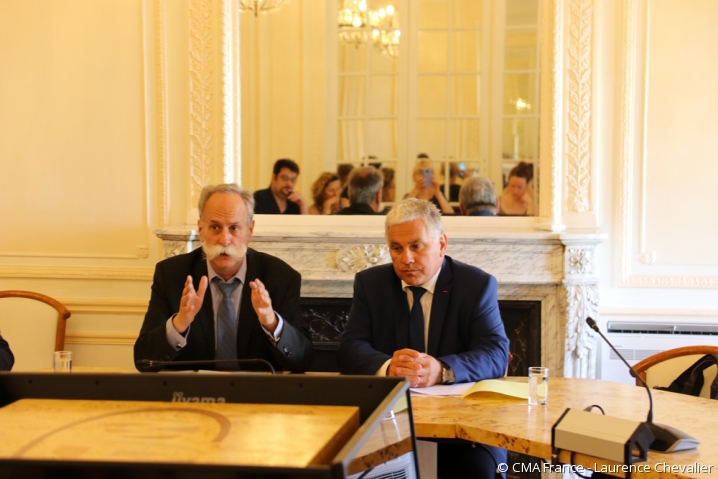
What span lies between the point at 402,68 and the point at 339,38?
0.44m

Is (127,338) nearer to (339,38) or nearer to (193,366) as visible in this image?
(193,366)

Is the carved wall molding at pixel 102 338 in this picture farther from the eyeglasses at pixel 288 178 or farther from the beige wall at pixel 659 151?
the beige wall at pixel 659 151

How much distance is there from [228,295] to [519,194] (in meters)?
2.15

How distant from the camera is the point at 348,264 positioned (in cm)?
381

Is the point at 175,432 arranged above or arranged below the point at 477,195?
below

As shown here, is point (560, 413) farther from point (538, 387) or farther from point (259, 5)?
point (259, 5)

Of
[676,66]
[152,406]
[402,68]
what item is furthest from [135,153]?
[152,406]

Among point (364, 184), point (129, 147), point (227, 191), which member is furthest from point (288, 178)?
point (227, 191)

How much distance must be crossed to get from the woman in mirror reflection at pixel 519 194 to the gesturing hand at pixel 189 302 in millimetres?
2331

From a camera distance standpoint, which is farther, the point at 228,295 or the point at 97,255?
the point at 97,255

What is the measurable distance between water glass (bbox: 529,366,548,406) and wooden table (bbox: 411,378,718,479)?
0.09 feet

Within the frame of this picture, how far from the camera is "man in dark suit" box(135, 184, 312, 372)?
246cm

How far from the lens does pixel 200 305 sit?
2262mm

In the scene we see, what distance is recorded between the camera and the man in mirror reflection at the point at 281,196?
13.9ft
